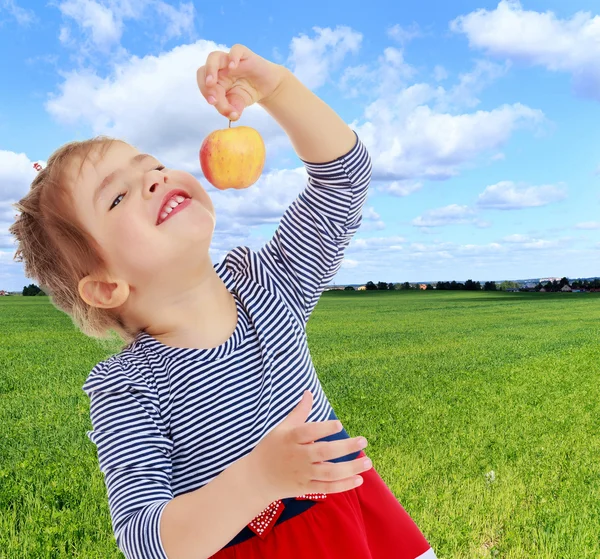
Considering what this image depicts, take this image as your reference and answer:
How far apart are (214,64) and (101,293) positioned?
821 mm

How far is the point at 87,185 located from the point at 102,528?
267 centimetres

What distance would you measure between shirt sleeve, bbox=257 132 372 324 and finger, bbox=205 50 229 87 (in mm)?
483

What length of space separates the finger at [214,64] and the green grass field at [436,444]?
1.14m

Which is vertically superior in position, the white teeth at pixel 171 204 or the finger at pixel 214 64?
the finger at pixel 214 64

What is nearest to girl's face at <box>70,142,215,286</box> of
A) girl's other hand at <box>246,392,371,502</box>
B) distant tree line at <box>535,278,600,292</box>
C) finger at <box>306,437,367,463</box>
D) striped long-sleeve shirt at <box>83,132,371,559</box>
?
striped long-sleeve shirt at <box>83,132,371,559</box>

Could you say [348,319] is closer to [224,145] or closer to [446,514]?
[446,514]

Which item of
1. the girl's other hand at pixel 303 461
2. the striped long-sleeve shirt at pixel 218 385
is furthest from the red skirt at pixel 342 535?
the girl's other hand at pixel 303 461

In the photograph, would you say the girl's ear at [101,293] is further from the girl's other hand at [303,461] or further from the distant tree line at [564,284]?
the distant tree line at [564,284]

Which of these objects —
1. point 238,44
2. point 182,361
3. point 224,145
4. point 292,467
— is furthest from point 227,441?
point 238,44

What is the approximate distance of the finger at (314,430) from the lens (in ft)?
4.98

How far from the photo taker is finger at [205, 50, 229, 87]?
215cm

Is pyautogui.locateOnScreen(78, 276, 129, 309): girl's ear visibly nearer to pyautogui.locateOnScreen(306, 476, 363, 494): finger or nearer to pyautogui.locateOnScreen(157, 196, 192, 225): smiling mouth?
pyautogui.locateOnScreen(157, 196, 192, 225): smiling mouth

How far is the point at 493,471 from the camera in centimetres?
530

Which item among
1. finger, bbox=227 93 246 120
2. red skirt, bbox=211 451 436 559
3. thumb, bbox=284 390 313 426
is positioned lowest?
red skirt, bbox=211 451 436 559
